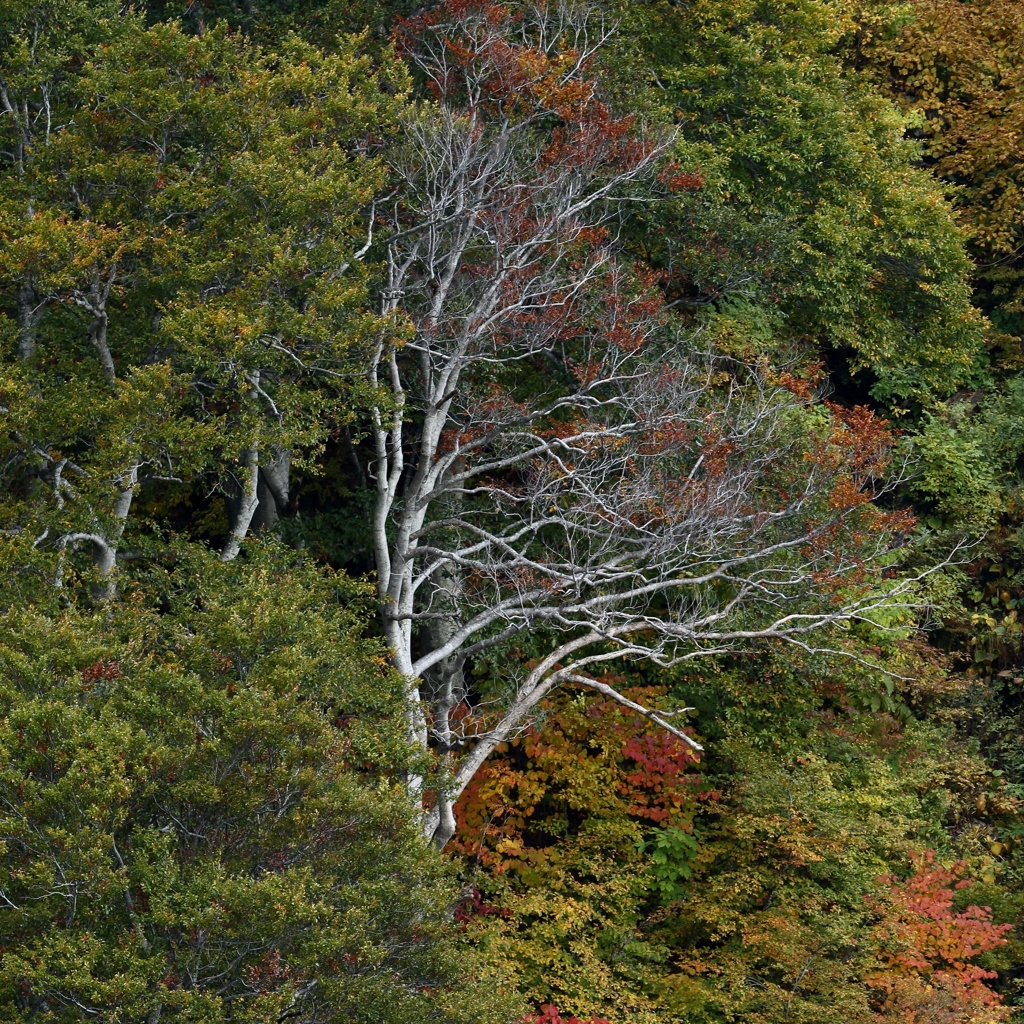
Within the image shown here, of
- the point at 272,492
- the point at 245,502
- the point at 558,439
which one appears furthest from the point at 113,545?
the point at 272,492

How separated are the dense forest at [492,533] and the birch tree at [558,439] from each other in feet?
0.30

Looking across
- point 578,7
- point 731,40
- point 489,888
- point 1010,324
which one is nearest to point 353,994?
point 489,888

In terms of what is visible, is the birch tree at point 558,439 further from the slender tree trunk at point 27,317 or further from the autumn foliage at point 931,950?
the slender tree trunk at point 27,317

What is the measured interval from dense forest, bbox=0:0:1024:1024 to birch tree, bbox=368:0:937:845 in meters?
0.09

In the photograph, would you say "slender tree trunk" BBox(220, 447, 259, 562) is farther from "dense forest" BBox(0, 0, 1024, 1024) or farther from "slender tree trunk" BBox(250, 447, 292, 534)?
"slender tree trunk" BBox(250, 447, 292, 534)

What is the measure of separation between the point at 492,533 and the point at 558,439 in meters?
1.75

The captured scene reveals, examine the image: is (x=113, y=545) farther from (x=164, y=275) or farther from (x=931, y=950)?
(x=931, y=950)

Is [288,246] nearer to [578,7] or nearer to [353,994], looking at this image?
[578,7]

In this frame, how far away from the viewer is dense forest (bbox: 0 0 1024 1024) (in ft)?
32.7

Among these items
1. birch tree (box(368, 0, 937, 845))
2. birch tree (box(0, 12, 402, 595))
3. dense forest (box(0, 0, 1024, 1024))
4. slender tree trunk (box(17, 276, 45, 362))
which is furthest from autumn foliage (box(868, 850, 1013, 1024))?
slender tree trunk (box(17, 276, 45, 362))

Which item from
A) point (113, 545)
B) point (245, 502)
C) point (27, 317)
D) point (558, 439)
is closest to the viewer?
point (113, 545)

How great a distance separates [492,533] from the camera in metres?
16.1

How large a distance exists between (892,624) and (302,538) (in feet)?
26.2

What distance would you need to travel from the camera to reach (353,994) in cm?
966
